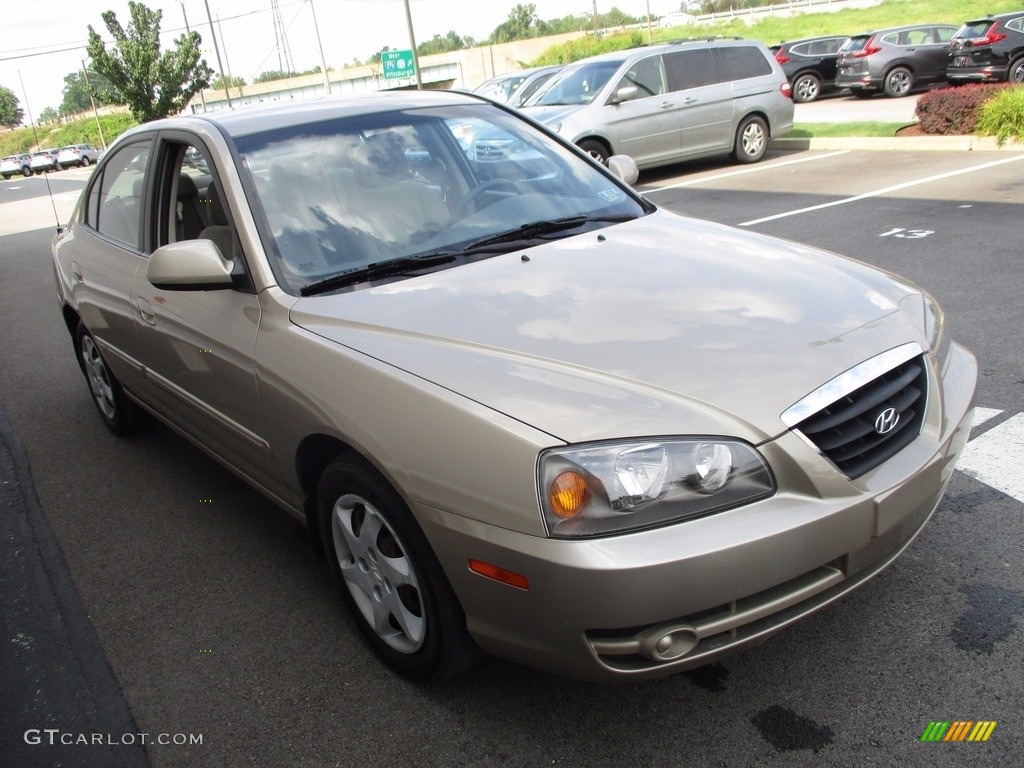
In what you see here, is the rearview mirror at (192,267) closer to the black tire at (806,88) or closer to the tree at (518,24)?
the black tire at (806,88)

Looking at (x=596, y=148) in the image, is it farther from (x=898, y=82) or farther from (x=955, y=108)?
(x=898, y=82)

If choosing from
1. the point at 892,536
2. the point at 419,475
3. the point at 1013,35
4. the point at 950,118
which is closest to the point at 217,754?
the point at 419,475

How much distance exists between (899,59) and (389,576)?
2208 centimetres

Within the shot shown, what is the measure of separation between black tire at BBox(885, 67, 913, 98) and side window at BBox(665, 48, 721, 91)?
33.6 ft

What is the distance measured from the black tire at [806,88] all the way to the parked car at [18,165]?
149 ft

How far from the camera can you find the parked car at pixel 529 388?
209 centimetres

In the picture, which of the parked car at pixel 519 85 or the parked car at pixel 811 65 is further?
the parked car at pixel 811 65

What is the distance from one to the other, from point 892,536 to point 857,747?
1.72ft

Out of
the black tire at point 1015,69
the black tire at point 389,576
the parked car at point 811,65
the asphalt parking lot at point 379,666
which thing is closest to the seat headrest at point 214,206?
the black tire at point 389,576

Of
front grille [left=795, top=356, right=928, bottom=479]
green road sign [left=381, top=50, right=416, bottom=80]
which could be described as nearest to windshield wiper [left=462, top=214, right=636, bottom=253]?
front grille [left=795, top=356, right=928, bottom=479]

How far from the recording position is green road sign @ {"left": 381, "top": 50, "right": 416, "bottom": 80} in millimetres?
39281

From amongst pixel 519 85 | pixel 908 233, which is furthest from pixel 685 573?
pixel 519 85

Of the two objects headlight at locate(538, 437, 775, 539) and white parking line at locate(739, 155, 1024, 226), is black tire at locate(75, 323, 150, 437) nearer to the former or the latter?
headlight at locate(538, 437, 775, 539)

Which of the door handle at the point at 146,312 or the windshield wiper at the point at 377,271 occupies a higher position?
the windshield wiper at the point at 377,271
